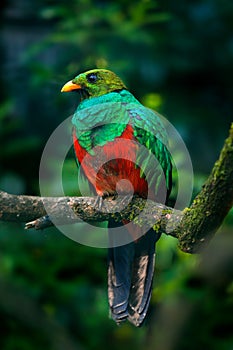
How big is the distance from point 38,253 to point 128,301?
7.35ft

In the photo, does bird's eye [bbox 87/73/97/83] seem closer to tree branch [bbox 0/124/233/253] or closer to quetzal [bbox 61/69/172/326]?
quetzal [bbox 61/69/172/326]

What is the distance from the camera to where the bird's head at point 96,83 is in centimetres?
323

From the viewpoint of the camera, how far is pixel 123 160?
310cm

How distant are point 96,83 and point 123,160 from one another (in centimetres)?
39

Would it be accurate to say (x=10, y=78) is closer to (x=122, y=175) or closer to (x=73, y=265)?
(x=73, y=265)

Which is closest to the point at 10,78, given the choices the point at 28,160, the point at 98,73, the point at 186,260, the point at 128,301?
the point at 28,160

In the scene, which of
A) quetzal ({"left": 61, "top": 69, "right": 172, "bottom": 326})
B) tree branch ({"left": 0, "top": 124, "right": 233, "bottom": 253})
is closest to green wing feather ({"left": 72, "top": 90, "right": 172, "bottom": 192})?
quetzal ({"left": 61, "top": 69, "right": 172, "bottom": 326})

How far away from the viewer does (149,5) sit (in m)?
4.88

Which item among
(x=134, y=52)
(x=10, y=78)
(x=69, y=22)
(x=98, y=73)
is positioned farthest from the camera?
(x=10, y=78)

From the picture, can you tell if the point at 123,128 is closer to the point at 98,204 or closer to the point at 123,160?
the point at 123,160

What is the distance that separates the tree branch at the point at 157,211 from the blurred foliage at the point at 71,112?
172cm

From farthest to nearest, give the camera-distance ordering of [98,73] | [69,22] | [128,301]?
[69,22], [98,73], [128,301]

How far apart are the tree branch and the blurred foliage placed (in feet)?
5.65

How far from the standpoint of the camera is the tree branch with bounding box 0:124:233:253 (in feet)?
7.33
